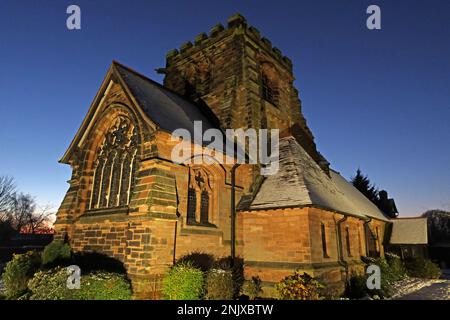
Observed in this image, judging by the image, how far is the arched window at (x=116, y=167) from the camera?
11672 millimetres

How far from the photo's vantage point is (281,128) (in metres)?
19.4

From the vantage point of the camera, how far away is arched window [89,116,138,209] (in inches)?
460

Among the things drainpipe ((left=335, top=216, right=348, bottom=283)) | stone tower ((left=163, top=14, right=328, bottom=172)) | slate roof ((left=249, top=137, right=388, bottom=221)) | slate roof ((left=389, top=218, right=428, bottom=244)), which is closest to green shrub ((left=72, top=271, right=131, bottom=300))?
slate roof ((left=249, top=137, right=388, bottom=221))

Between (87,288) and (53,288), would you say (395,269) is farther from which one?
(53,288)

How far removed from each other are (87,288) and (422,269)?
23.7m

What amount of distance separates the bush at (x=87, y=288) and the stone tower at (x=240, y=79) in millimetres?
10135

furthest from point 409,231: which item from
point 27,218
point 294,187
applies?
point 27,218

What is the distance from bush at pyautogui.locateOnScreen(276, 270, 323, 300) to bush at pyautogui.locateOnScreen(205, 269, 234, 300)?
1767 millimetres

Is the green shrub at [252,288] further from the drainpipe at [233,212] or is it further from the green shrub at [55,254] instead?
the green shrub at [55,254]

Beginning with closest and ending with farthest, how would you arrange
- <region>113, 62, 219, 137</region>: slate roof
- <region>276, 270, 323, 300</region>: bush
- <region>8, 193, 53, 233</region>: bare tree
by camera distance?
1. <region>276, 270, 323, 300</region>: bush
2. <region>113, 62, 219, 137</region>: slate roof
3. <region>8, 193, 53, 233</region>: bare tree

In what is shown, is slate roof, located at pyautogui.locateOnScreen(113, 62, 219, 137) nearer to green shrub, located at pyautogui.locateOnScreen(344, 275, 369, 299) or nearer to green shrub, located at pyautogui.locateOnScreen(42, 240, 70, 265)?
green shrub, located at pyautogui.locateOnScreen(42, 240, 70, 265)

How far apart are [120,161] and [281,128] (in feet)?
37.2

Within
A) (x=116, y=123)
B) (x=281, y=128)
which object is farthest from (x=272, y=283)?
(x=281, y=128)

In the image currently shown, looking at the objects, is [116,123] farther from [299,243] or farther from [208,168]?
[299,243]
